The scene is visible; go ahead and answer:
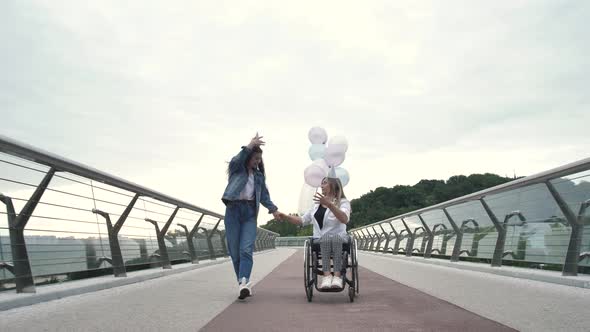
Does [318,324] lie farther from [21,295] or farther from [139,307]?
[21,295]

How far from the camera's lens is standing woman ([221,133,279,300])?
6086 millimetres

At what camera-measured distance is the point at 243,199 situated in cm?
Answer: 619

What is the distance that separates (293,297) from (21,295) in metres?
2.50

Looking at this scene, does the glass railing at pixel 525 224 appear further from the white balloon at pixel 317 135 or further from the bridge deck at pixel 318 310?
the white balloon at pixel 317 135

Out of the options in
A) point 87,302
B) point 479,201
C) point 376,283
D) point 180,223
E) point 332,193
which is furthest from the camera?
point 180,223

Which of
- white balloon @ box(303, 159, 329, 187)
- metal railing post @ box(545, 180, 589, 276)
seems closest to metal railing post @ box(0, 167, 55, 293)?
metal railing post @ box(545, 180, 589, 276)

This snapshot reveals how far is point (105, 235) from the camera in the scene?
719 centimetres

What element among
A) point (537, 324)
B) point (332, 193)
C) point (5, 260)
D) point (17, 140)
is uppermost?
point (17, 140)

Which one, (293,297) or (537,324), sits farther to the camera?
(293,297)

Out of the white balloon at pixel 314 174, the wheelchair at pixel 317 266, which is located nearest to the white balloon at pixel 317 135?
the white balloon at pixel 314 174

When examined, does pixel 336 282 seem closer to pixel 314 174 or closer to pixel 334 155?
pixel 314 174

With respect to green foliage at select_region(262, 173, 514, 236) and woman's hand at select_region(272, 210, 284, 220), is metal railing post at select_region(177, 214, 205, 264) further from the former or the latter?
green foliage at select_region(262, 173, 514, 236)

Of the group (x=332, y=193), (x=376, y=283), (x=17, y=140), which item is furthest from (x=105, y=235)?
(x=376, y=283)

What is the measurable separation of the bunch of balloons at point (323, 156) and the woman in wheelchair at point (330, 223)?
9.57 metres
